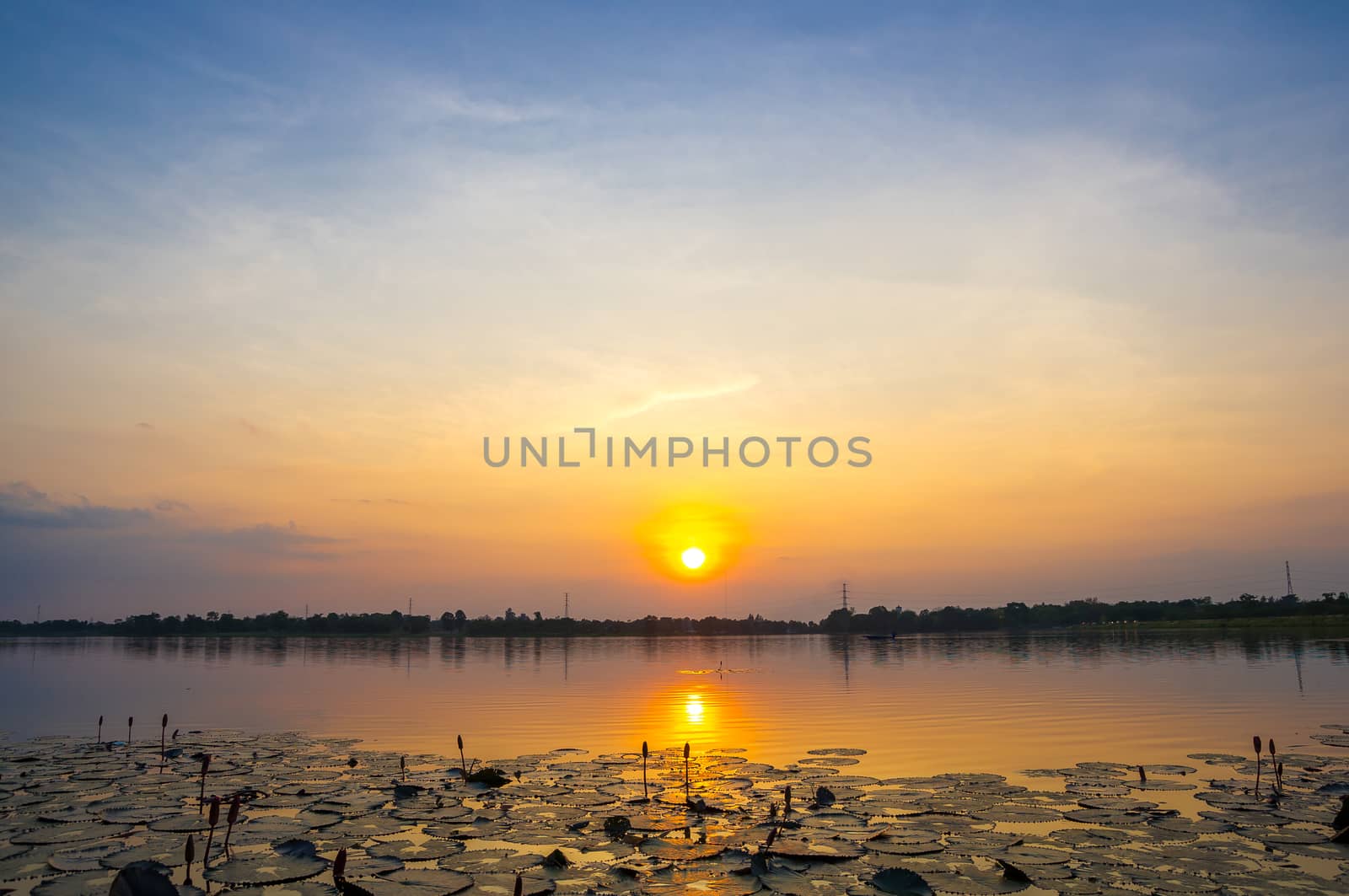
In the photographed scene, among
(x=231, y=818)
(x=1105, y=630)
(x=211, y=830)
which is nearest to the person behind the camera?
(x=231, y=818)

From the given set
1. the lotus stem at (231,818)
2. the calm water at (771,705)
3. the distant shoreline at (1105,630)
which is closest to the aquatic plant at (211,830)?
the lotus stem at (231,818)

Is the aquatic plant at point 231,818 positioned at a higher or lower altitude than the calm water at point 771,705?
higher

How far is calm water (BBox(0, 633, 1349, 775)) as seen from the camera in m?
21.4

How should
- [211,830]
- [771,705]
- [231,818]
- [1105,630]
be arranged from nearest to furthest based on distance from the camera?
1. [231,818]
2. [211,830]
3. [771,705]
4. [1105,630]

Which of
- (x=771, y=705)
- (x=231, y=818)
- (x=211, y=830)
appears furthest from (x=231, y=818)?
(x=771, y=705)

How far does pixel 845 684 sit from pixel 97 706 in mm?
30759

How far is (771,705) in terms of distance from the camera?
33.2 m

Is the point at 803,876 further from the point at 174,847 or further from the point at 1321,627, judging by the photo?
the point at 1321,627

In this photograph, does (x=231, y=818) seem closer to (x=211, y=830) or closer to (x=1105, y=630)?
(x=211, y=830)

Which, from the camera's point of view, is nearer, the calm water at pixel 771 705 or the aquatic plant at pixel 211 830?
the aquatic plant at pixel 211 830

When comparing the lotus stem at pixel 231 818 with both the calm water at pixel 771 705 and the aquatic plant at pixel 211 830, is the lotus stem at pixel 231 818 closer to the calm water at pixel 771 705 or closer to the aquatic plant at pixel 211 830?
the aquatic plant at pixel 211 830

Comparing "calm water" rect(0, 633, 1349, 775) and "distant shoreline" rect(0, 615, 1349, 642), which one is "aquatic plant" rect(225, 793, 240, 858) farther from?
"distant shoreline" rect(0, 615, 1349, 642)

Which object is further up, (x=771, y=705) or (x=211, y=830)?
(x=211, y=830)

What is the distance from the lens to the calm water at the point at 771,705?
842 inches
